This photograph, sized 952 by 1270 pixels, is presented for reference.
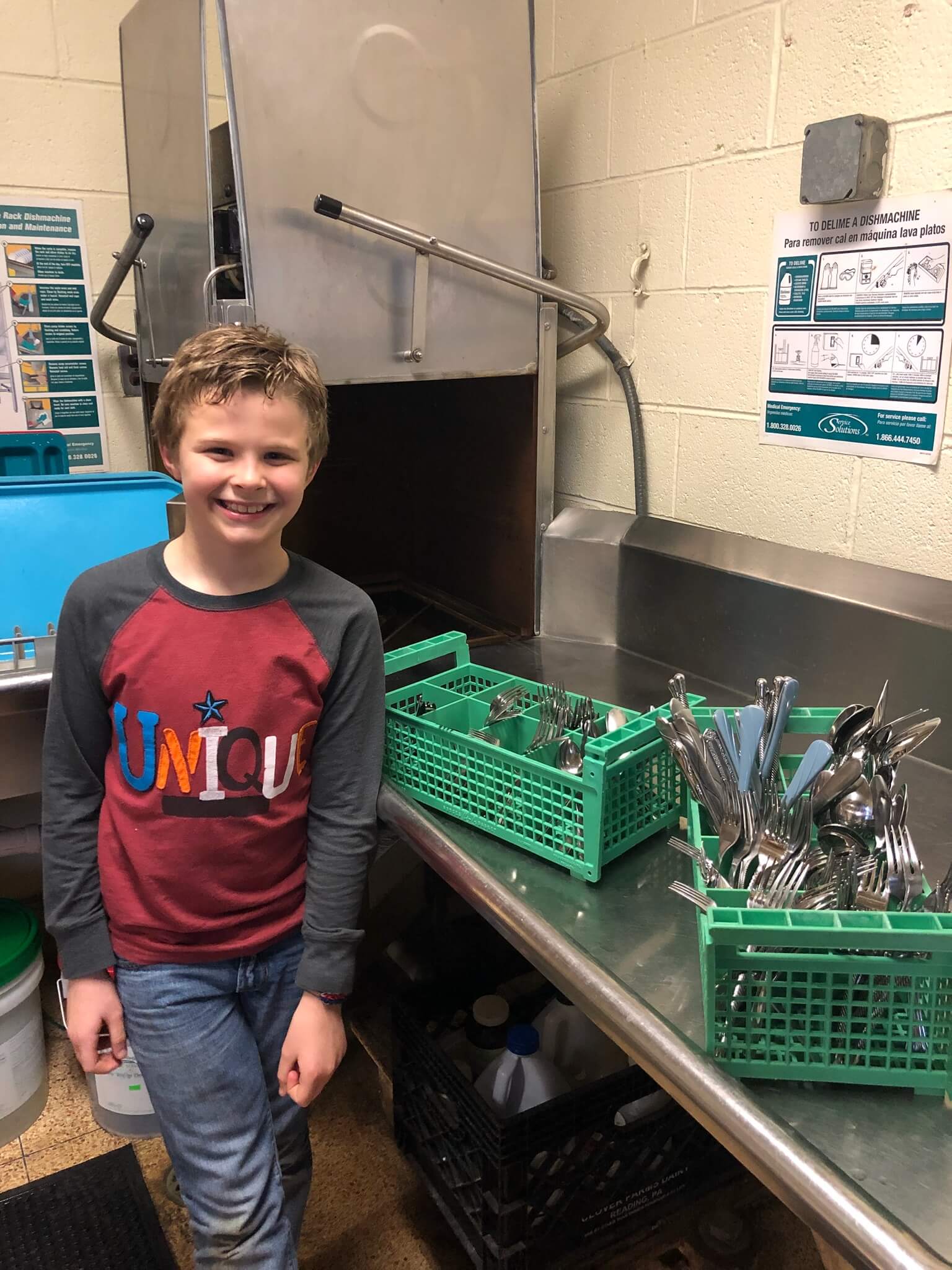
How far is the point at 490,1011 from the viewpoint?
146 centimetres

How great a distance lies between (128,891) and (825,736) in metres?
0.76

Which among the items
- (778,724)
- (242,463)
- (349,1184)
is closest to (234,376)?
(242,463)

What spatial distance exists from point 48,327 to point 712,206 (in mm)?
1222

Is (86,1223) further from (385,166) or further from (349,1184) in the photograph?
(385,166)

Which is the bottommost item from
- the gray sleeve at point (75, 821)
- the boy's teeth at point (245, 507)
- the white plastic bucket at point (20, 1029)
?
the white plastic bucket at point (20, 1029)

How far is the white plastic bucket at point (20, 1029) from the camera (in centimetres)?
156

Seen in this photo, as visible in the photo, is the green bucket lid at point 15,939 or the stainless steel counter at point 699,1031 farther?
the green bucket lid at point 15,939

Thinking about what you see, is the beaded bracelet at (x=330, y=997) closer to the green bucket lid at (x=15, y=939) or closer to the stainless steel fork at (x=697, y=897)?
the stainless steel fork at (x=697, y=897)

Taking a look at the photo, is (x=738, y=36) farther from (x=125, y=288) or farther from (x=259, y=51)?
(x=125, y=288)

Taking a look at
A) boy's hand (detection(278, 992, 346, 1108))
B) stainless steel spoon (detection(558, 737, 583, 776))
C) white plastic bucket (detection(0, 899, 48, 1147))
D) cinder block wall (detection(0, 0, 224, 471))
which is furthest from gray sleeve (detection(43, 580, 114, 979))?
cinder block wall (detection(0, 0, 224, 471))

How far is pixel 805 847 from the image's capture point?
0.78 meters

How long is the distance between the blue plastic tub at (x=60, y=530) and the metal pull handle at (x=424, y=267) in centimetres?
44

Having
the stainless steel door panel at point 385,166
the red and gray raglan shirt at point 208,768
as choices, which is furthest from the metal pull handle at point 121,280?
the red and gray raglan shirt at point 208,768

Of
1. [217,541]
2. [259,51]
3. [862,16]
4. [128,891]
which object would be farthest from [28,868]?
[862,16]
